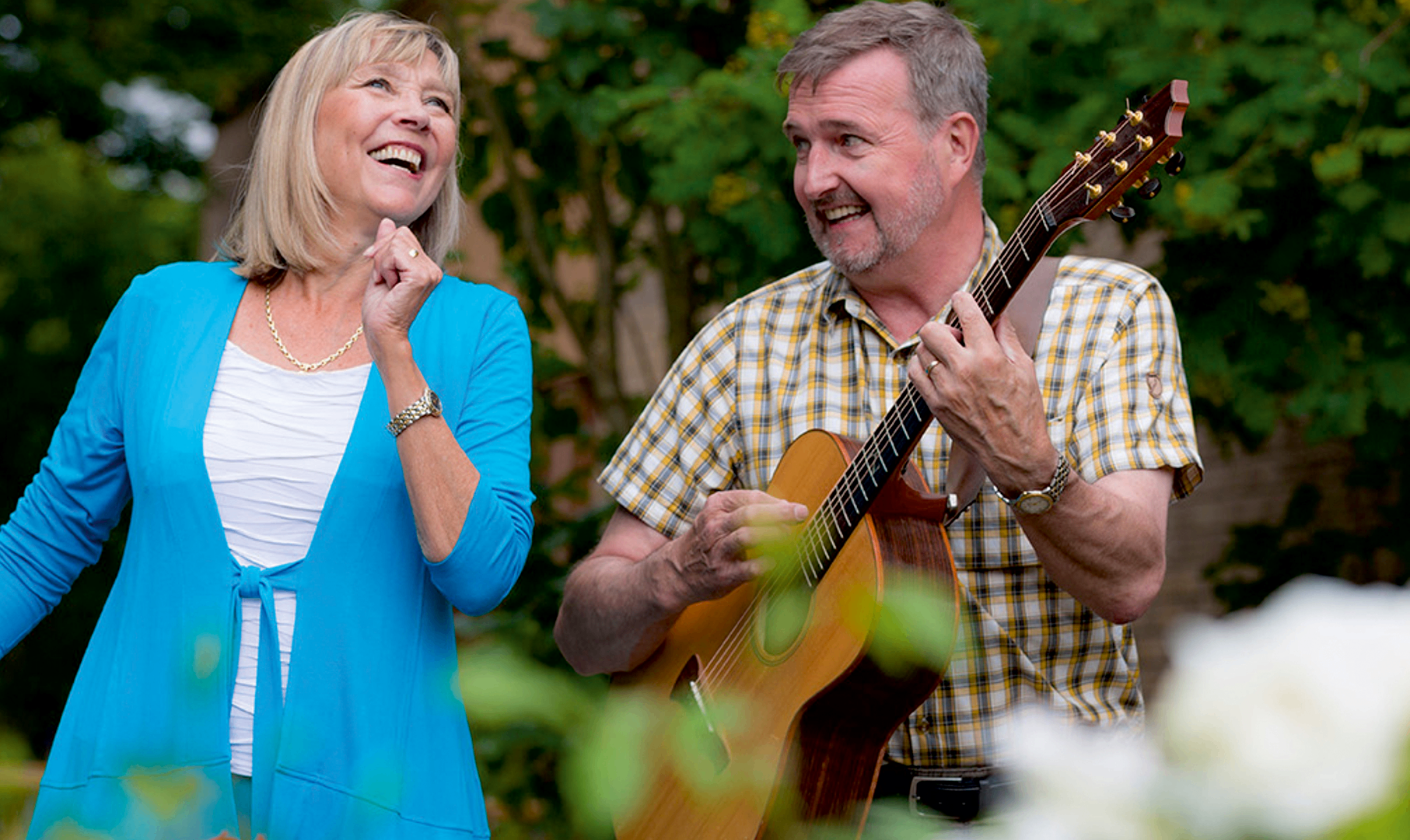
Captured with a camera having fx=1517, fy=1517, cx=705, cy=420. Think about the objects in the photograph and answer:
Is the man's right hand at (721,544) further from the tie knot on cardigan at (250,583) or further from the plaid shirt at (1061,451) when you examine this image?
the tie knot on cardigan at (250,583)

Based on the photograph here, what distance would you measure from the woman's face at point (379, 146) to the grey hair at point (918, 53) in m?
0.74

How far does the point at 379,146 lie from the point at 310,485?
1.78ft

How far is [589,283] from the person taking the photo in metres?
5.86

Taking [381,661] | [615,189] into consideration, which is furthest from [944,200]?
[615,189]

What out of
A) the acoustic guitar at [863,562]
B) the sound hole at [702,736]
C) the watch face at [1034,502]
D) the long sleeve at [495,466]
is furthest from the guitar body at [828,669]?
the sound hole at [702,736]

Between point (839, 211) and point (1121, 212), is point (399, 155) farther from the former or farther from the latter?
point (1121, 212)

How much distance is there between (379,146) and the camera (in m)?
2.24

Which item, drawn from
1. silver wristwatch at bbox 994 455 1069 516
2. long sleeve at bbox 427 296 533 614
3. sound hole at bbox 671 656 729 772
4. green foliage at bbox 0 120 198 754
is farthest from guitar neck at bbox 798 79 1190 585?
green foliage at bbox 0 120 198 754

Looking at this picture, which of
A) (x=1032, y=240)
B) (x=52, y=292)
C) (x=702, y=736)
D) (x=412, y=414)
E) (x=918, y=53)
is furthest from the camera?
(x=52, y=292)

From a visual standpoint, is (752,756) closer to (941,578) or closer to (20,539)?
(941,578)

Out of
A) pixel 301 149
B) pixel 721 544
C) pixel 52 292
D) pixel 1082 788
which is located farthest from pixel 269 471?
pixel 52 292

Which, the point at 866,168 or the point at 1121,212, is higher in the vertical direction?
the point at 866,168

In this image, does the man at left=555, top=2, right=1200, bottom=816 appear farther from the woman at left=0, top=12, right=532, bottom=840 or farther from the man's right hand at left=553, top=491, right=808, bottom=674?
the woman at left=0, top=12, right=532, bottom=840

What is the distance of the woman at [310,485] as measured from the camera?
191cm
